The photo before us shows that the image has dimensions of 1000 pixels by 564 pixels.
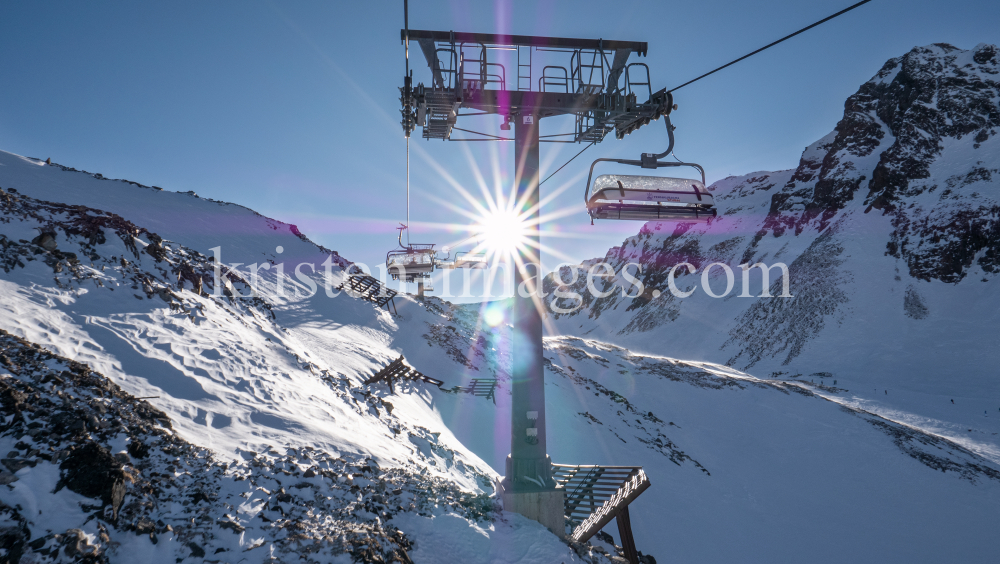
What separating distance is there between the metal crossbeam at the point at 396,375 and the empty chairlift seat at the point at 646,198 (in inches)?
439

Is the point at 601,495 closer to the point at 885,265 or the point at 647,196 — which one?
the point at 647,196

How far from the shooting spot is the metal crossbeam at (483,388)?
19.3 metres

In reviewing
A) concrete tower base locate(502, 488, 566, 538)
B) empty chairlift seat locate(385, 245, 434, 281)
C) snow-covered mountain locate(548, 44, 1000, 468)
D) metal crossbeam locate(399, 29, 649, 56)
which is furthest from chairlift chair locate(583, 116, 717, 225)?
snow-covered mountain locate(548, 44, 1000, 468)

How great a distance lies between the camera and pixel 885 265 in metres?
68.2

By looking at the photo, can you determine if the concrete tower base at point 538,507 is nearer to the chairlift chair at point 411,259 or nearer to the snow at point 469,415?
the snow at point 469,415

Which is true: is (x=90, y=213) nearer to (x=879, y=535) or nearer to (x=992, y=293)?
(x=879, y=535)

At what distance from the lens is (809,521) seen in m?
17.0

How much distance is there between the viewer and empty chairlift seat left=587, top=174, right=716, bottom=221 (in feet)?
25.7

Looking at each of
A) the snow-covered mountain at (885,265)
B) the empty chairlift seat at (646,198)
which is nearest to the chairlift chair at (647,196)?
the empty chairlift seat at (646,198)

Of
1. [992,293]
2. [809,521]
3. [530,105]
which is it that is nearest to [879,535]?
[809,521]

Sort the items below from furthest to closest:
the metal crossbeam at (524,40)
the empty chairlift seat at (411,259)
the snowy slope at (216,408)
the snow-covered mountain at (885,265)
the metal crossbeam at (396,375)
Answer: the snow-covered mountain at (885,265), the empty chairlift seat at (411,259), the metal crossbeam at (396,375), the metal crossbeam at (524,40), the snowy slope at (216,408)

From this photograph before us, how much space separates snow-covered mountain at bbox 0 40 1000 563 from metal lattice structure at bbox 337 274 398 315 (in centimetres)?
116

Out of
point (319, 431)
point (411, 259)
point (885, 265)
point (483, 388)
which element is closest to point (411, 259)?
point (411, 259)

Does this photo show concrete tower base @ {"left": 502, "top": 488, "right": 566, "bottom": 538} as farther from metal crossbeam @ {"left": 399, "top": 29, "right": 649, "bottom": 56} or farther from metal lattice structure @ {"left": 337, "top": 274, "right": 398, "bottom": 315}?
metal lattice structure @ {"left": 337, "top": 274, "right": 398, "bottom": 315}
